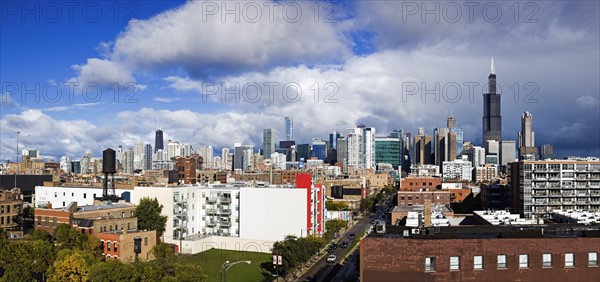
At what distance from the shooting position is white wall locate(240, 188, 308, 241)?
253 feet

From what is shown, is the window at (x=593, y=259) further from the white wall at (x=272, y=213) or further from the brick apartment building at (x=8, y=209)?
the brick apartment building at (x=8, y=209)

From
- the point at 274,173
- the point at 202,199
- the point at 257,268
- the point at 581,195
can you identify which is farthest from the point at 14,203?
the point at 274,173

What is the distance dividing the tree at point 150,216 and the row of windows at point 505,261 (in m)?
55.2

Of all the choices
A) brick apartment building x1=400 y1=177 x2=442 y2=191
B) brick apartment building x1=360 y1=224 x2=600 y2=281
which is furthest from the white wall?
brick apartment building x1=400 y1=177 x2=442 y2=191

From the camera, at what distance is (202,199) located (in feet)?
278

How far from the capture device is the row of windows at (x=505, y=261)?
1142 inches

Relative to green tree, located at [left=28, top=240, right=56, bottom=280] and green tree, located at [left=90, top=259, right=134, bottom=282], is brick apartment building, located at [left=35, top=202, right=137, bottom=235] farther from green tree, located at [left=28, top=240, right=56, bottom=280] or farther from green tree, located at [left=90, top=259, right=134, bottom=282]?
green tree, located at [left=90, top=259, right=134, bottom=282]

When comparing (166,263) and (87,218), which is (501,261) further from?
(87,218)

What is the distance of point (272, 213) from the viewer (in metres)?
78.3

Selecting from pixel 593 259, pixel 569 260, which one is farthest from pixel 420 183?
pixel 569 260

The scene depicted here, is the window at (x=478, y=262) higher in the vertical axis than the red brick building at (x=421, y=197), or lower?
higher

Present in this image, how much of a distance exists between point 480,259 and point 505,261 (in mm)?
1399

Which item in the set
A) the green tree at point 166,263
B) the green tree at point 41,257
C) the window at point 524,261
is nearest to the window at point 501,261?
the window at point 524,261

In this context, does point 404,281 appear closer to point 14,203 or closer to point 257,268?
point 257,268
